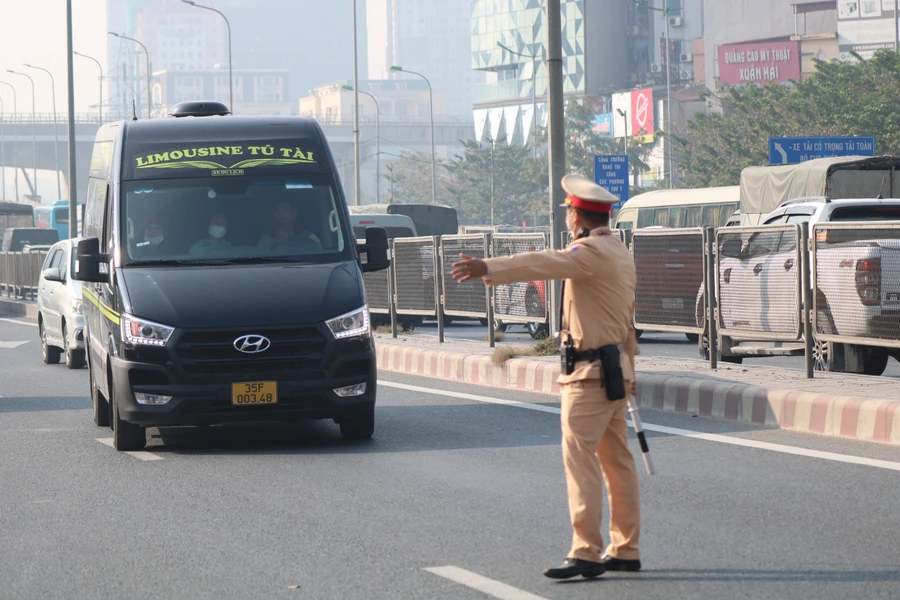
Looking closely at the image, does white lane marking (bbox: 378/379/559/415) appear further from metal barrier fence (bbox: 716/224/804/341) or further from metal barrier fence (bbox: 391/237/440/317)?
metal barrier fence (bbox: 391/237/440/317)

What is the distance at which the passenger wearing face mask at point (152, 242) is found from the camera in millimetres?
10523

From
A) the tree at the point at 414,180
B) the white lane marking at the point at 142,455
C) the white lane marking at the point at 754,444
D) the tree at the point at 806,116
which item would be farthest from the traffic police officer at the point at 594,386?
the tree at the point at 414,180

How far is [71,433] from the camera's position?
1145cm

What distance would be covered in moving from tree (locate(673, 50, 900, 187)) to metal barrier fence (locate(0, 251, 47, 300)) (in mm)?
27755

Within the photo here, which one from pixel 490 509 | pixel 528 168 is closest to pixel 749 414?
pixel 490 509

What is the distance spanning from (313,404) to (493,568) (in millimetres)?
3992

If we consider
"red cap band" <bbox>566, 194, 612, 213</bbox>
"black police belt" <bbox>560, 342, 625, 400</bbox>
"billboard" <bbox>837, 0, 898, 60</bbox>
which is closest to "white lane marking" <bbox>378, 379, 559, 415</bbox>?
"black police belt" <bbox>560, 342, 625, 400</bbox>

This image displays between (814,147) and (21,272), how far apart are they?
21.7 meters

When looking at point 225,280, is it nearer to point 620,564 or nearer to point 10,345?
point 620,564

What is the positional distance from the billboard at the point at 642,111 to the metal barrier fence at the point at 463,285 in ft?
243

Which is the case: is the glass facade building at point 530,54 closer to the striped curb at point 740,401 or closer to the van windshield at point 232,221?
the striped curb at point 740,401

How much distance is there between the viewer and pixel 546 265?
5691 millimetres

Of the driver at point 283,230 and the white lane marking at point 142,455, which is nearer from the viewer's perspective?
the white lane marking at point 142,455

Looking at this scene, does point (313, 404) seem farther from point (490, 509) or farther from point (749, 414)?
point (749, 414)
